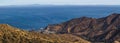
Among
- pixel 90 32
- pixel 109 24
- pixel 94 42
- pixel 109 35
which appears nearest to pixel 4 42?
pixel 94 42

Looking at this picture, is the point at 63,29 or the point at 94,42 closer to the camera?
the point at 94,42

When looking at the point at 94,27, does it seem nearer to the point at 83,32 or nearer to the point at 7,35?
the point at 83,32

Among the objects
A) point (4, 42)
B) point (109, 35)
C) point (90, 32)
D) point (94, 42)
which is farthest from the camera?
point (90, 32)

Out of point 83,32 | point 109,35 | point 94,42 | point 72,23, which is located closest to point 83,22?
point 72,23

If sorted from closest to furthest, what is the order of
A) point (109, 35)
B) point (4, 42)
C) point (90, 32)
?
point (4, 42)
point (109, 35)
point (90, 32)

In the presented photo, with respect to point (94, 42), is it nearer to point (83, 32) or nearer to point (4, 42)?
point (83, 32)

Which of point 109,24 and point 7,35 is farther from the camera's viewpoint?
point 109,24

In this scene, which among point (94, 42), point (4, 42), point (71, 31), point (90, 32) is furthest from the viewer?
point (71, 31)
